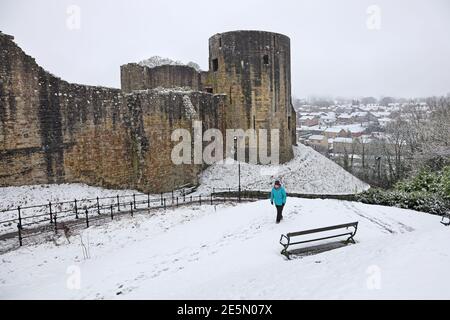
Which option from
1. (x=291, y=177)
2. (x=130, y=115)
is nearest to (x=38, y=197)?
(x=130, y=115)

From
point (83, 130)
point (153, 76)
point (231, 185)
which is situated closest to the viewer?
point (83, 130)

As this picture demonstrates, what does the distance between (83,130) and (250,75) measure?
11776 mm

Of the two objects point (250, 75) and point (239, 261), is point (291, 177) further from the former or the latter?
point (239, 261)

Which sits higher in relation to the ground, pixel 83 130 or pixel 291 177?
pixel 83 130

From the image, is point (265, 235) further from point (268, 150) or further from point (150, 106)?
point (268, 150)

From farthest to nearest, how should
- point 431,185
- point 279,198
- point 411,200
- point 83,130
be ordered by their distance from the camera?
1. point 83,130
2. point 431,185
3. point 411,200
4. point 279,198

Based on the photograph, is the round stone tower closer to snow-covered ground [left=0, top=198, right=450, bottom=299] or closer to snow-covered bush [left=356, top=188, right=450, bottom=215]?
snow-covered bush [left=356, top=188, right=450, bottom=215]

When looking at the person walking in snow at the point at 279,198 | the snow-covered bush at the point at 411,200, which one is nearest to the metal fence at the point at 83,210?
the snow-covered bush at the point at 411,200

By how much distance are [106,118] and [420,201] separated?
13156mm

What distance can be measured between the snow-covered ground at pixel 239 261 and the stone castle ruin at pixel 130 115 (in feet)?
15.6

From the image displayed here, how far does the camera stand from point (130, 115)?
Result: 1627cm

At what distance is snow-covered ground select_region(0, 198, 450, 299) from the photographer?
18.9 feet

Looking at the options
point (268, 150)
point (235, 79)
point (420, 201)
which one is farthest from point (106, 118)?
point (420, 201)

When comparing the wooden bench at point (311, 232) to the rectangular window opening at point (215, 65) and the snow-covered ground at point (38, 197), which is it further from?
the rectangular window opening at point (215, 65)
